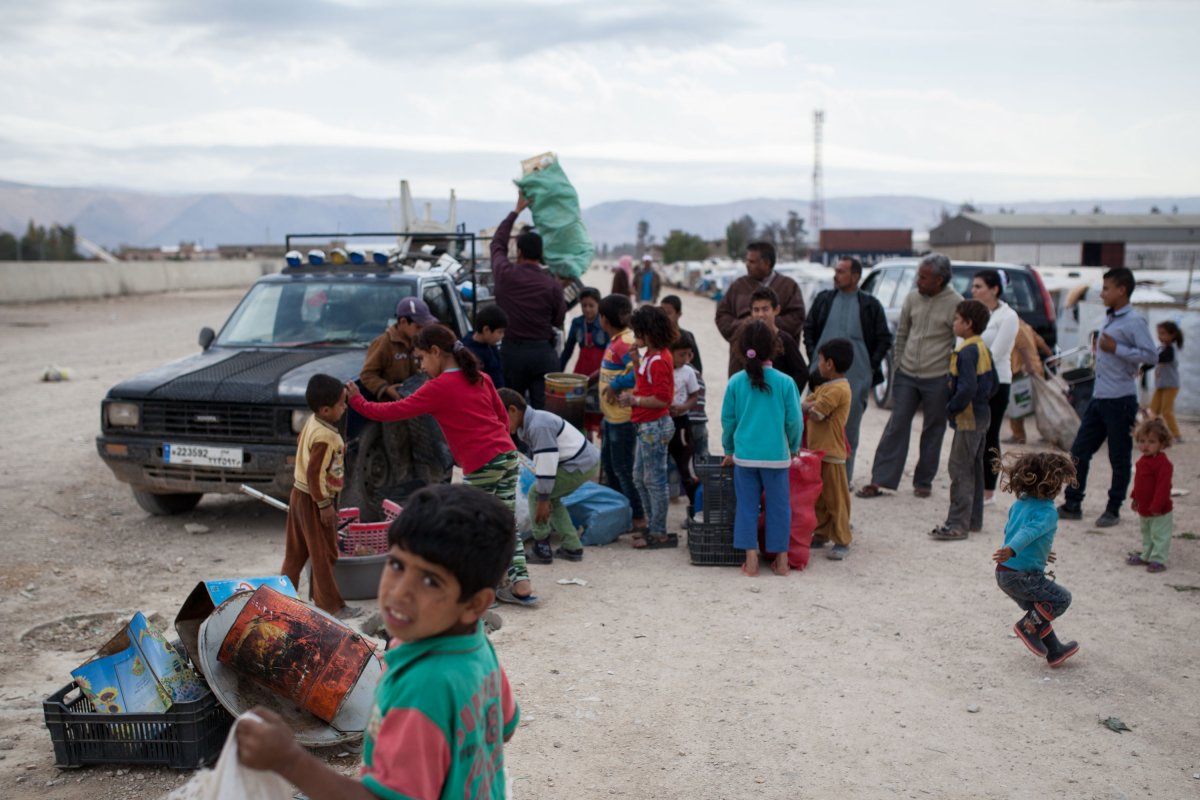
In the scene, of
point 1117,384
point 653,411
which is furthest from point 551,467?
point 1117,384

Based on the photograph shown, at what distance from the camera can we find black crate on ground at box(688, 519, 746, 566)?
23.4 ft

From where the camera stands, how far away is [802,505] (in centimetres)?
707

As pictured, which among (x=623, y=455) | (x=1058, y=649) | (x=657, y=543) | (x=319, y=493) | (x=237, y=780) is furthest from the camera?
(x=623, y=455)

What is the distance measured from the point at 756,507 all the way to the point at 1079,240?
5586 cm

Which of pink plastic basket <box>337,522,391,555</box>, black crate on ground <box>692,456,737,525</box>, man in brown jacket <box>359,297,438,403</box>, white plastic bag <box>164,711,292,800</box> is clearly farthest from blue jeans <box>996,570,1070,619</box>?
white plastic bag <box>164,711,292,800</box>

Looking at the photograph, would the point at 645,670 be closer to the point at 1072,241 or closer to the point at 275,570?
the point at 275,570

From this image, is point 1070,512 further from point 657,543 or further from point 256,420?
point 256,420

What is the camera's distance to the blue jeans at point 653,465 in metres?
7.25

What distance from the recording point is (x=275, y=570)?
6879 millimetres

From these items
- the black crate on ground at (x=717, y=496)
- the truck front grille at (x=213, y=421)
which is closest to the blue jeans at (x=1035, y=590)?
the black crate on ground at (x=717, y=496)

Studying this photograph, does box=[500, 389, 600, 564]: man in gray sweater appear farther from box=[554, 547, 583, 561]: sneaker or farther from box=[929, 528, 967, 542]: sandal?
box=[929, 528, 967, 542]: sandal

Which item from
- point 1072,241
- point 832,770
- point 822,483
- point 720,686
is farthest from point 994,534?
point 1072,241

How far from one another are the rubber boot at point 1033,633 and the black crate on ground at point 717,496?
219 cm

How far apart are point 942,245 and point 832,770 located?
6426 centimetres
